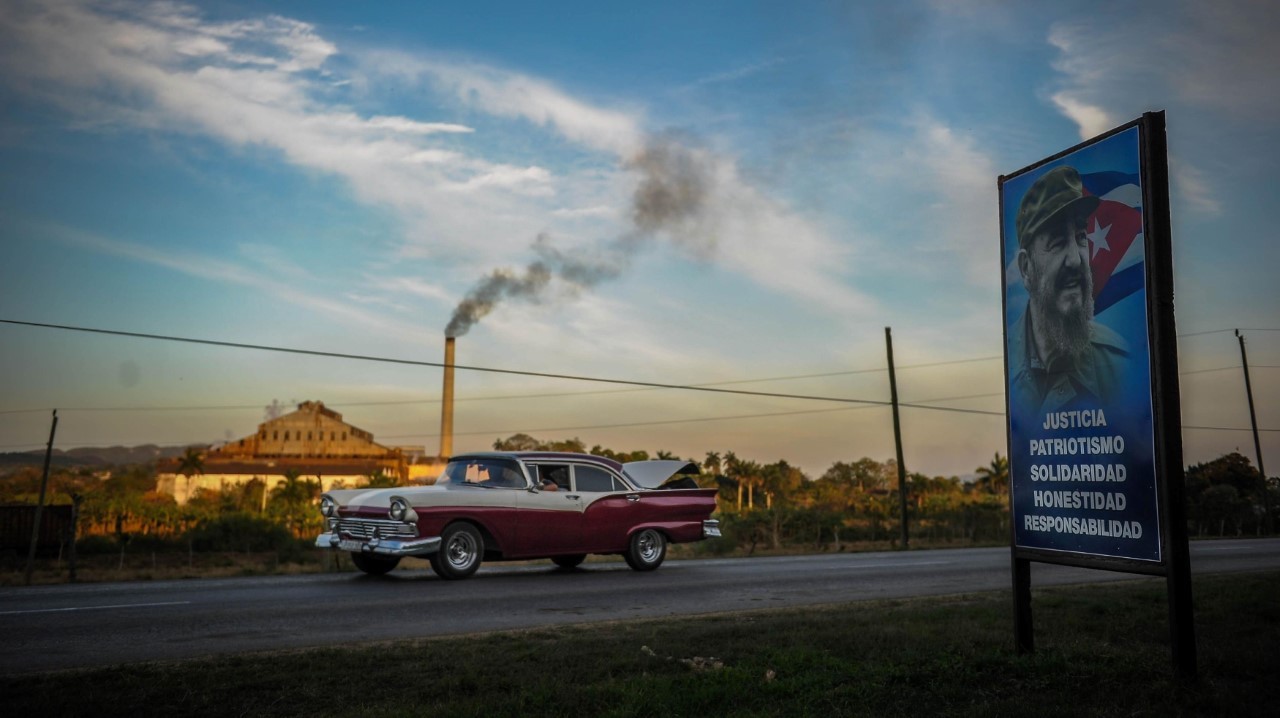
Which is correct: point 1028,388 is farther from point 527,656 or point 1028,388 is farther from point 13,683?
point 13,683

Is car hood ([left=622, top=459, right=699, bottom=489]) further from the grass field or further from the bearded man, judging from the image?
the bearded man

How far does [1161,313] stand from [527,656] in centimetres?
510

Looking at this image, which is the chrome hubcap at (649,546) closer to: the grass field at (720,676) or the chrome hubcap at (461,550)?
the chrome hubcap at (461,550)

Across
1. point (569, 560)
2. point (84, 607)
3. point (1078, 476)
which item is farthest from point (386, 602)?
point (1078, 476)

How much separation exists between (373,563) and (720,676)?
374 inches

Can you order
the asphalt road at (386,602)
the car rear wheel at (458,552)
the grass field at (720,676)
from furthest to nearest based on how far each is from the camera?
1. the car rear wheel at (458,552)
2. the asphalt road at (386,602)
3. the grass field at (720,676)

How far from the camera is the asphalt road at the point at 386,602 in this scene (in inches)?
318

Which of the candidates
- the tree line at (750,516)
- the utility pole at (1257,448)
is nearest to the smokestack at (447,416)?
the tree line at (750,516)

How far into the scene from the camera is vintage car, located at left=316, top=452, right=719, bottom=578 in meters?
13.4

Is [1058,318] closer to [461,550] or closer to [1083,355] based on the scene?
[1083,355]

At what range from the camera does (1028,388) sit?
725cm

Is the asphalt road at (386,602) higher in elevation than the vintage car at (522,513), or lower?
lower

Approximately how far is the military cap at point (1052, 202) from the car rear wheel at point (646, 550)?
31.1 feet

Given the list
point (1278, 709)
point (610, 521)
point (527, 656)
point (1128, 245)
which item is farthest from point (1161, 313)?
point (610, 521)
